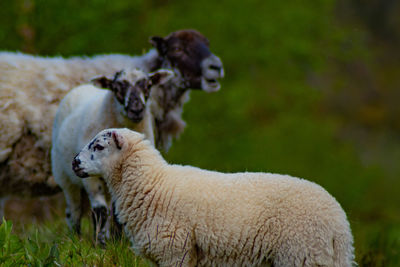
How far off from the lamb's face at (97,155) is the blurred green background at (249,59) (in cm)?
322

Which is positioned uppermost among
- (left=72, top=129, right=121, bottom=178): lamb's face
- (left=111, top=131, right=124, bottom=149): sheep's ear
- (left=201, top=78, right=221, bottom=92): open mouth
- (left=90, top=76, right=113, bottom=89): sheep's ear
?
(left=90, top=76, right=113, bottom=89): sheep's ear

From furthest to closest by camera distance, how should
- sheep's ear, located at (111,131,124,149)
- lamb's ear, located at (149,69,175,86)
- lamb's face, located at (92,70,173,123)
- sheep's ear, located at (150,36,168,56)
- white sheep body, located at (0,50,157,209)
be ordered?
sheep's ear, located at (150,36,168,56) → white sheep body, located at (0,50,157,209) → lamb's ear, located at (149,69,175,86) → lamb's face, located at (92,70,173,123) → sheep's ear, located at (111,131,124,149)

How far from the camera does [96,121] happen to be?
5.43m

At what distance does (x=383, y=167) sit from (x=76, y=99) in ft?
52.3

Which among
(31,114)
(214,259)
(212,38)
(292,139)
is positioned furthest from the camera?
(292,139)

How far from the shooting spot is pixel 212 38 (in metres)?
12.7

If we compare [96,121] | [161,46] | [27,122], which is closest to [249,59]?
[161,46]

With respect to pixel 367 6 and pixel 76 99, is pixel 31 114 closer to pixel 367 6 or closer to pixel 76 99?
pixel 76 99

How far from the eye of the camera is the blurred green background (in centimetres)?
1073

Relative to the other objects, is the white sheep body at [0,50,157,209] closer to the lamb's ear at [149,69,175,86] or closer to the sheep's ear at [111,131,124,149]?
the lamb's ear at [149,69,175,86]

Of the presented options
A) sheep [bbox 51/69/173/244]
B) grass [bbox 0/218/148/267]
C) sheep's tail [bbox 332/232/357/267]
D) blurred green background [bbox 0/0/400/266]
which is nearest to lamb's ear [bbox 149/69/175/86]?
sheep [bbox 51/69/173/244]

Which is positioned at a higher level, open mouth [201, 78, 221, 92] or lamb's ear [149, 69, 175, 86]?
lamb's ear [149, 69, 175, 86]

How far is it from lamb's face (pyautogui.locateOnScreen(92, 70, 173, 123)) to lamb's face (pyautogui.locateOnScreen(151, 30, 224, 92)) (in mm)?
1302

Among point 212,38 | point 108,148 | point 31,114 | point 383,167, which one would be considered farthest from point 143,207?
point 383,167
